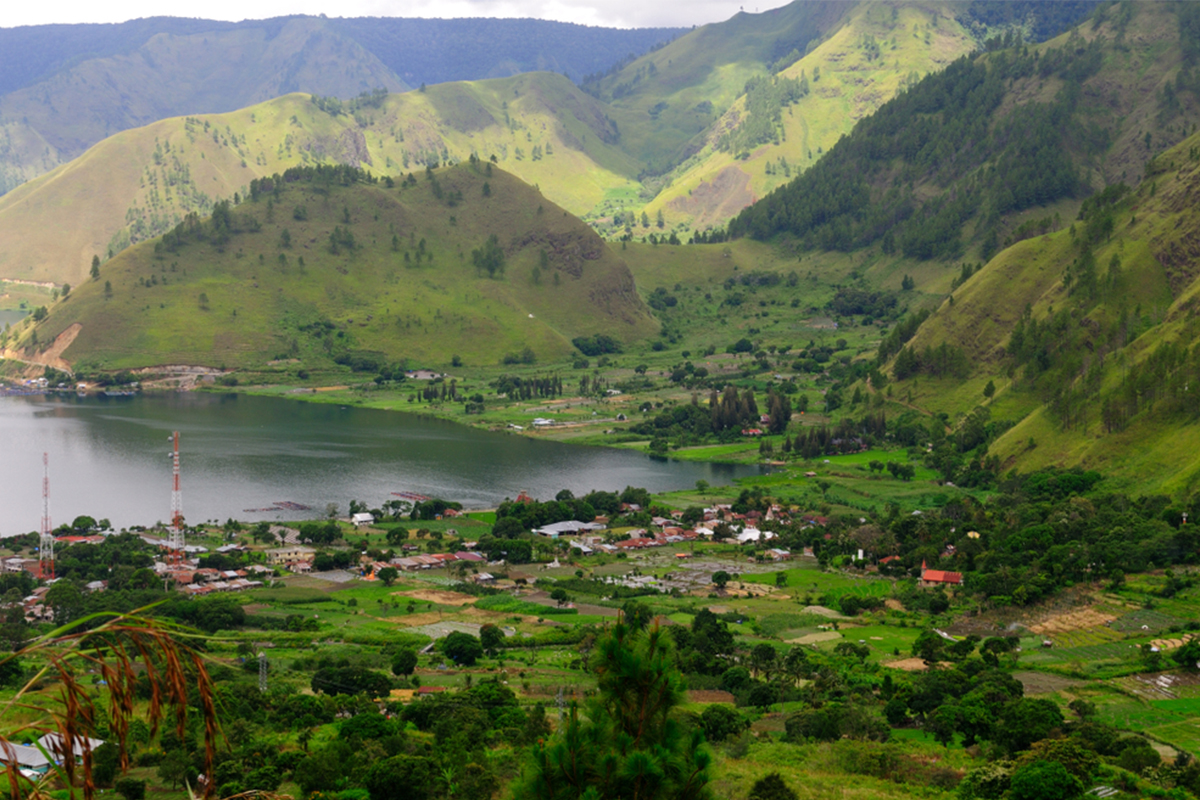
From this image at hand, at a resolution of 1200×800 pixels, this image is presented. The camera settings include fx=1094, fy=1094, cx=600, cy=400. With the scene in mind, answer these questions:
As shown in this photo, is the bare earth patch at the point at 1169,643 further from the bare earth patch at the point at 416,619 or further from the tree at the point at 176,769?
the tree at the point at 176,769

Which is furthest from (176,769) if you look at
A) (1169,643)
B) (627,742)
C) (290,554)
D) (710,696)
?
(1169,643)

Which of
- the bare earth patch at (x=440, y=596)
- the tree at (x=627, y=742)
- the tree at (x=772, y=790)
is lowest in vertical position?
the bare earth patch at (x=440, y=596)

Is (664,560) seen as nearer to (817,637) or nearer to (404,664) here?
(817,637)

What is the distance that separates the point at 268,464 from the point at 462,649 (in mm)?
69215

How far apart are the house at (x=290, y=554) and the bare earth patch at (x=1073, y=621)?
53.9 meters

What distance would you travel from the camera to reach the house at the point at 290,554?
8694 cm

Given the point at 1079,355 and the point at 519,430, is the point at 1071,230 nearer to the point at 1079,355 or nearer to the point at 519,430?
the point at 1079,355

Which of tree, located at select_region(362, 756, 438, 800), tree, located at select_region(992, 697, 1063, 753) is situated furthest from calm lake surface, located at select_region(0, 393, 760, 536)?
tree, located at select_region(992, 697, 1063, 753)

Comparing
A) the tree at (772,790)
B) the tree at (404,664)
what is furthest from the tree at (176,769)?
the tree at (772,790)

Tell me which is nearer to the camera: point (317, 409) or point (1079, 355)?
point (1079, 355)

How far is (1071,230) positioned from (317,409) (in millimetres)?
111489

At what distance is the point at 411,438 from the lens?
468 ft

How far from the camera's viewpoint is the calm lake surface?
10869 cm

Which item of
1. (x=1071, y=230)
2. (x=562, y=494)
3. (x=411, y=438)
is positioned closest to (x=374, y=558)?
(x=562, y=494)
